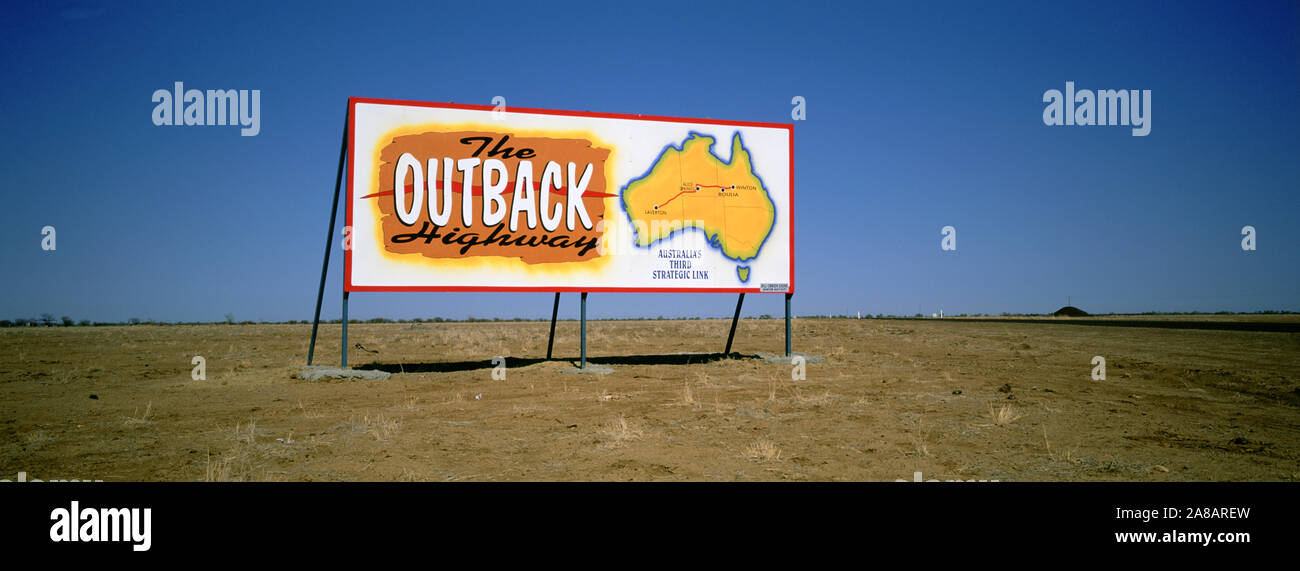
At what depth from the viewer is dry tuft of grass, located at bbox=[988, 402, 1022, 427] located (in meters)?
8.65

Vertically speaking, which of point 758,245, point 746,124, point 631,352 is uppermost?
point 746,124

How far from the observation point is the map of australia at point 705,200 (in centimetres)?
1537

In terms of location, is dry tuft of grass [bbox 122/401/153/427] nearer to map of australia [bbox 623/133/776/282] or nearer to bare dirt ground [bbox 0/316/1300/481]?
bare dirt ground [bbox 0/316/1300/481]

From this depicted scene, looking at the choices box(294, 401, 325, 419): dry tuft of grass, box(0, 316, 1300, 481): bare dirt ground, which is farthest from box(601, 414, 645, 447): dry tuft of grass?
box(294, 401, 325, 419): dry tuft of grass

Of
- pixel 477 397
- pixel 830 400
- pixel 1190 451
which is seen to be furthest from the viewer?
pixel 477 397

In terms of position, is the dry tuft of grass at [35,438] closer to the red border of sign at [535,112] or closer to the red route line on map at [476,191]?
the red border of sign at [535,112]

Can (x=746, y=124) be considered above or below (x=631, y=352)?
above

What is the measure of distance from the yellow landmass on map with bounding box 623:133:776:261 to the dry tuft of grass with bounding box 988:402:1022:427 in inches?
295

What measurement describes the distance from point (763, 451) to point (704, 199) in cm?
945

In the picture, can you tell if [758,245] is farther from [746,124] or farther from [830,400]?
[830,400]
